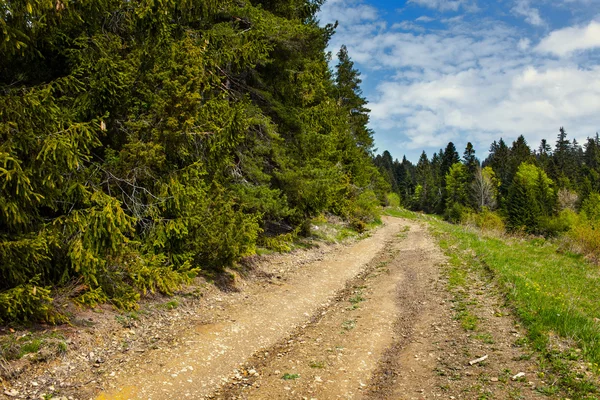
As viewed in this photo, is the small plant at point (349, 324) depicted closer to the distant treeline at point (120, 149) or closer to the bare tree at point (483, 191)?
the distant treeline at point (120, 149)

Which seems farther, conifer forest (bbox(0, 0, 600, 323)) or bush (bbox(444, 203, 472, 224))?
bush (bbox(444, 203, 472, 224))

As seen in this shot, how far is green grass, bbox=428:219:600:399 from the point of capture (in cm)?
552

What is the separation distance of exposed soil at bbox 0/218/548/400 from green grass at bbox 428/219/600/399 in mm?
347

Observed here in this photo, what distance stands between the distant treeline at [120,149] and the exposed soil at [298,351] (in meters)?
1.04

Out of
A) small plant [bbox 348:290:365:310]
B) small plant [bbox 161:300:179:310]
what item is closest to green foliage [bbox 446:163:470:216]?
small plant [bbox 348:290:365:310]

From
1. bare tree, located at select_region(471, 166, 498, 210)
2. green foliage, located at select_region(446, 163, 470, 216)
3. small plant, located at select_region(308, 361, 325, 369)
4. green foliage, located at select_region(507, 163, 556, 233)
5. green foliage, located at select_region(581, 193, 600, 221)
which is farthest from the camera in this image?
green foliage, located at select_region(446, 163, 470, 216)

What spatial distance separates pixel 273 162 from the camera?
1572cm

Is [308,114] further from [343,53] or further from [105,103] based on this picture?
[343,53]

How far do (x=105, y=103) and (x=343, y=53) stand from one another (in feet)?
119

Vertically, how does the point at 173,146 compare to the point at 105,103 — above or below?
below

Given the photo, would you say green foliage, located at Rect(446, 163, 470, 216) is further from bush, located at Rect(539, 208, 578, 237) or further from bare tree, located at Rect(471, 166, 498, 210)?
bush, located at Rect(539, 208, 578, 237)

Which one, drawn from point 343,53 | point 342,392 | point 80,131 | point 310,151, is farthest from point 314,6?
point 343,53

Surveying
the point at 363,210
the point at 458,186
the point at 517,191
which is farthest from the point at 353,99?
the point at 458,186

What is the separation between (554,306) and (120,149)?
33.6 ft
